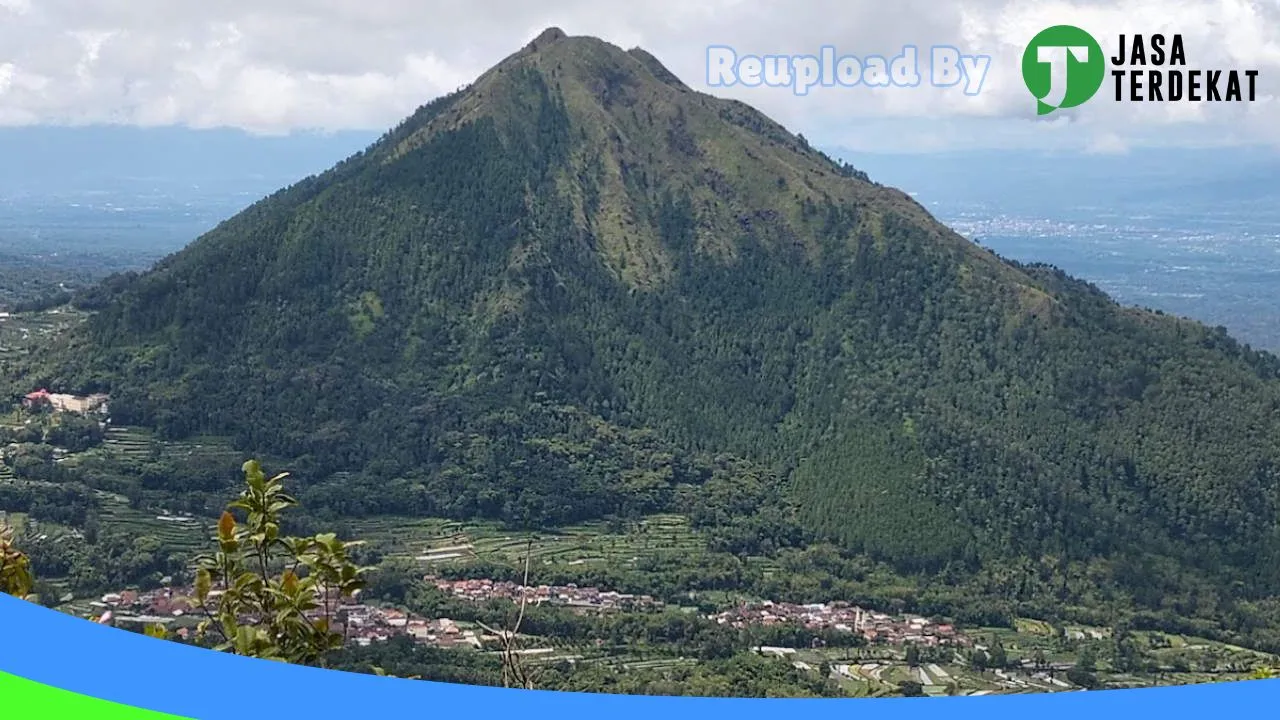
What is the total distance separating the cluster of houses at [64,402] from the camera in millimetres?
18859

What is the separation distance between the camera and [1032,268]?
25578 mm

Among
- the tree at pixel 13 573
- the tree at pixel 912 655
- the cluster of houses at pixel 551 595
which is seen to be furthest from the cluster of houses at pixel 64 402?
the tree at pixel 13 573

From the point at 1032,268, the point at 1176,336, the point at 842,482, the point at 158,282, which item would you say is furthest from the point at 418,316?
the point at 1176,336

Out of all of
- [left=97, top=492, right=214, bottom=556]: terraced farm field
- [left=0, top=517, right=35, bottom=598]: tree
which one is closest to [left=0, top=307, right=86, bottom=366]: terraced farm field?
[left=97, top=492, right=214, bottom=556]: terraced farm field

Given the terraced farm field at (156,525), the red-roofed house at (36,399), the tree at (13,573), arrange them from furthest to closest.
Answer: the red-roofed house at (36,399)
the terraced farm field at (156,525)
the tree at (13,573)

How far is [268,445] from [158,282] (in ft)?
26.1

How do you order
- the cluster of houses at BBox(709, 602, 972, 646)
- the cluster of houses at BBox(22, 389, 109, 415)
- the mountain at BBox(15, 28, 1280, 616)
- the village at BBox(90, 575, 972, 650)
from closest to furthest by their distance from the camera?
the village at BBox(90, 575, 972, 650) < the cluster of houses at BBox(709, 602, 972, 646) < the cluster of houses at BBox(22, 389, 109, 415) < the mountain at BBox(15, 28, 1280, 616)

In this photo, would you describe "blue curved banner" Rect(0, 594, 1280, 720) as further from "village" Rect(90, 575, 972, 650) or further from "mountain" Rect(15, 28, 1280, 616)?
"mountain" Rect(15, 28, 1280, 616)

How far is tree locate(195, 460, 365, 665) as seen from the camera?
2.94 meters

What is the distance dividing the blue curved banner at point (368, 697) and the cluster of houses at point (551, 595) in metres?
10.9

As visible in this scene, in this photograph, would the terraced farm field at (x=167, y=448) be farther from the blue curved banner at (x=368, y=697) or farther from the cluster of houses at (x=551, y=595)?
the blue curved banner at (x=368, y=697)

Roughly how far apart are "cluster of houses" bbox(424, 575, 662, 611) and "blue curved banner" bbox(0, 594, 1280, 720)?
10875 millimetres

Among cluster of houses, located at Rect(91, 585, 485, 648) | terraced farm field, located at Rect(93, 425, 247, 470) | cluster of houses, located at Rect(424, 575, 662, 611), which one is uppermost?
terraced farm field, located at Rect(93, 425, 247, 470)

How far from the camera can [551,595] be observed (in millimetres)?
15219
